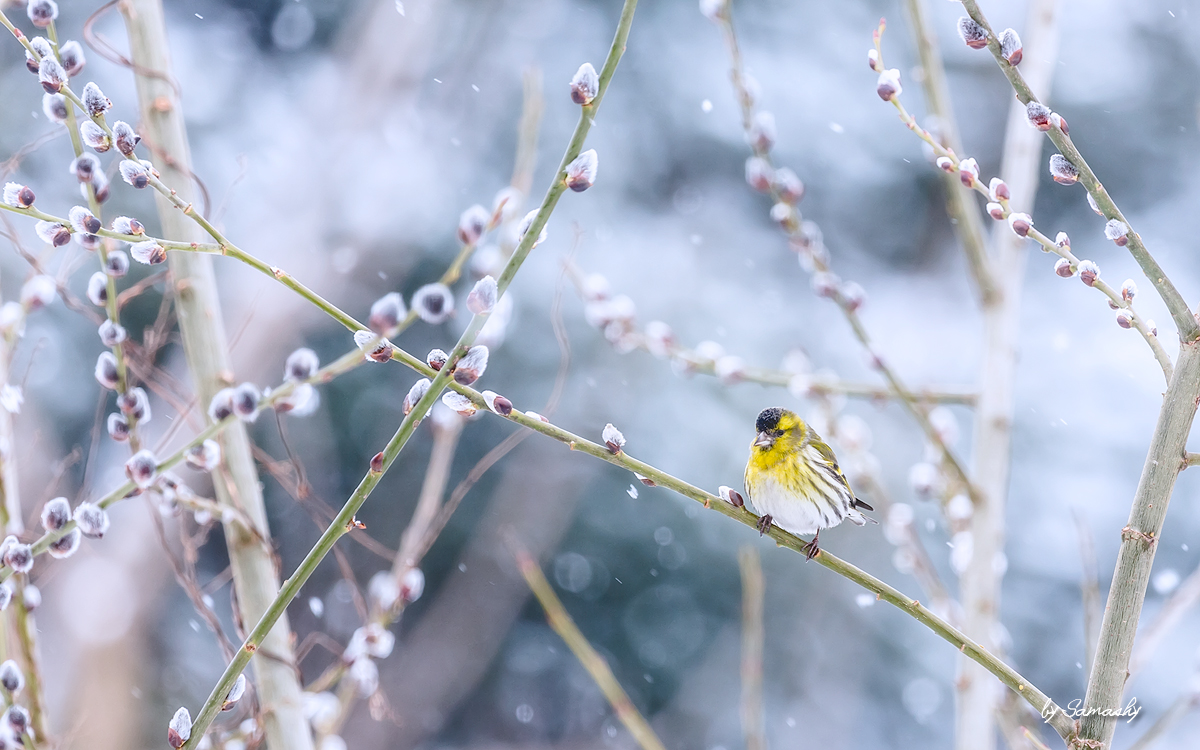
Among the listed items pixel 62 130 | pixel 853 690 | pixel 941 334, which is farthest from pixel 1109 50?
pixel 62 130

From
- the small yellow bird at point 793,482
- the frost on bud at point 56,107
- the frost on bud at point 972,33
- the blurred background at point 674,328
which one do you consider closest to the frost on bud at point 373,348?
the frost on bud at point 56,107

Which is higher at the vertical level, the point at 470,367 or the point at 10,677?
the point at 470,367

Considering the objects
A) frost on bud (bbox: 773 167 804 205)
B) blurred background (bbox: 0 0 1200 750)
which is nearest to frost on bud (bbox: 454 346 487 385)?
frost on bud (bbox: 773 167 804 205)

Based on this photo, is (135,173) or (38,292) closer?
(135,173)

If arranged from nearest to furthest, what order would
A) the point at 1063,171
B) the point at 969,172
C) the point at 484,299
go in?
the point at 484,299, the point at 1063,171, the point at 969,172

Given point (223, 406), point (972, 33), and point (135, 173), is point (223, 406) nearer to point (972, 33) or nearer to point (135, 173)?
point (135, 173)

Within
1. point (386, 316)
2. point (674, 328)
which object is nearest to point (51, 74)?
point (386, 316)

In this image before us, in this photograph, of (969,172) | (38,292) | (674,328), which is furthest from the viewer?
(674,328)

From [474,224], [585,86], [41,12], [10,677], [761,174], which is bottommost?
[10,677]
